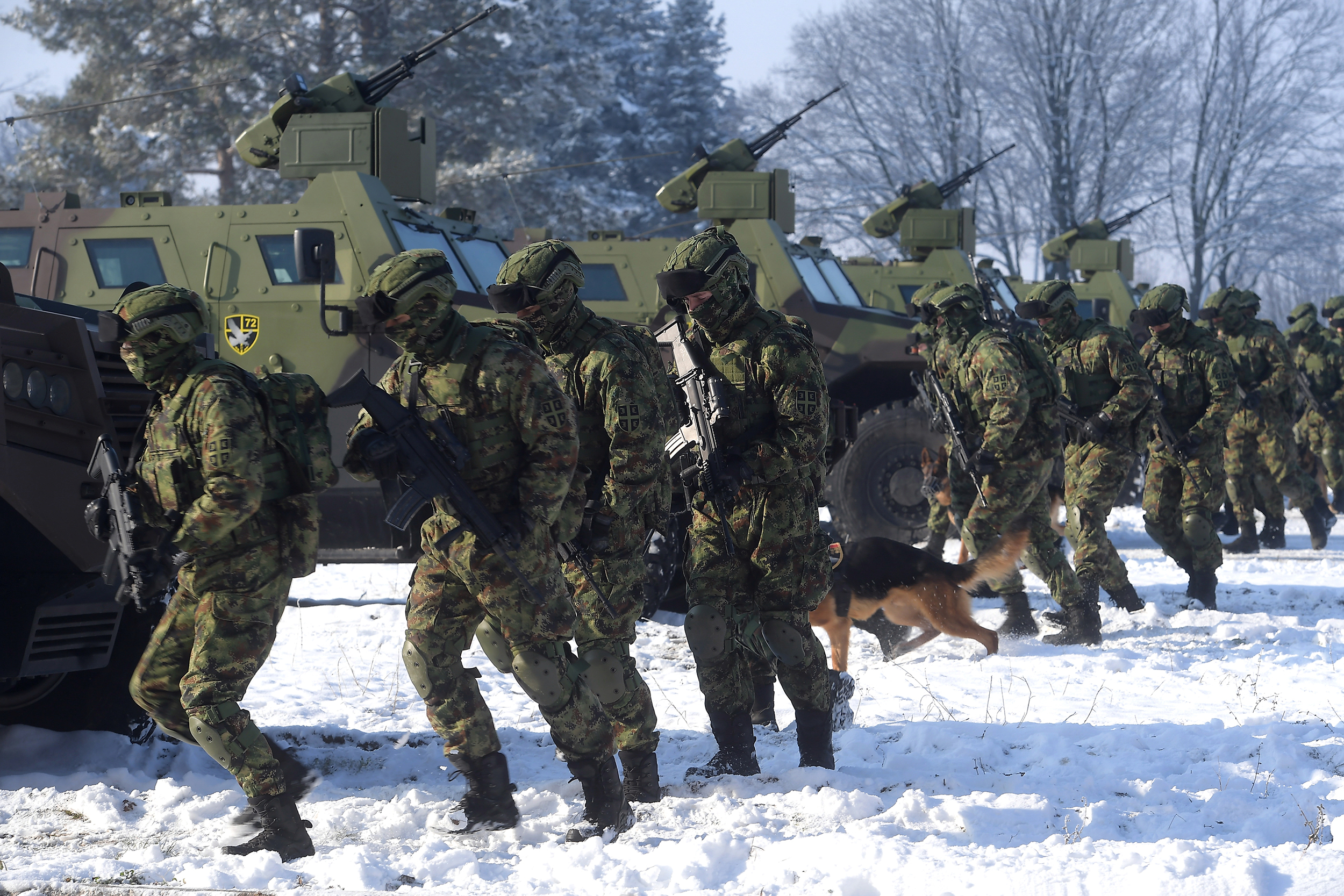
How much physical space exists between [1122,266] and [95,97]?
16.5 meters

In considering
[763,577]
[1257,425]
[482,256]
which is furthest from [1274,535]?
[763,577]

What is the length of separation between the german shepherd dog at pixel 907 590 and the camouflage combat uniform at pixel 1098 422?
75 centimetres

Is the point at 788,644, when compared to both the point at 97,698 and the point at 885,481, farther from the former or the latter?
the point at 885,481

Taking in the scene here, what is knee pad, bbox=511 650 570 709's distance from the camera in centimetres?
354

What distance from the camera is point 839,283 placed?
10.3 meters

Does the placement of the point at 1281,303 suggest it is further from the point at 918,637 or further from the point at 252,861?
the point at 252,861

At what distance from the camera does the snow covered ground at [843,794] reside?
130 inches

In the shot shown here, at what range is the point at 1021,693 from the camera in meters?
5.29

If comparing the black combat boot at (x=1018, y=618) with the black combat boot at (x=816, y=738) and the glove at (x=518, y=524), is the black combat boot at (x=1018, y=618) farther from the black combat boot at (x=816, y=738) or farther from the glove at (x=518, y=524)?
the glove at (x=518, y=524)

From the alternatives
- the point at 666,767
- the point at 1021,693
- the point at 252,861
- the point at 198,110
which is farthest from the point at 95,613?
the point at 198,110

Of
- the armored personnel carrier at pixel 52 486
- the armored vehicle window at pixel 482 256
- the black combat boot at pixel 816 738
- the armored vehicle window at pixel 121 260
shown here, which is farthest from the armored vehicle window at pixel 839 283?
the armored personnel carrier at pixel 52 486

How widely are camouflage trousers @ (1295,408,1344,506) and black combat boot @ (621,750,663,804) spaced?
8.96 m

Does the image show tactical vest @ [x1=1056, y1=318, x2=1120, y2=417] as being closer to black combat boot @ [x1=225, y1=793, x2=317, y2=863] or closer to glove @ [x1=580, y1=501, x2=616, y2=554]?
glove @ [x1=580, y1=501, x2=616, y2=554]

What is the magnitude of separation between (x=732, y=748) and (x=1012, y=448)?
8.50 feet
